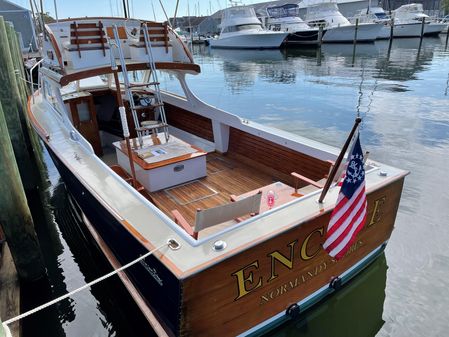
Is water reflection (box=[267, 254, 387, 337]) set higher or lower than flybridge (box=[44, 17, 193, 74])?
lower

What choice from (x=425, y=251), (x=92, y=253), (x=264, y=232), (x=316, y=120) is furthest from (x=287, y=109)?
(x=264, y=232)

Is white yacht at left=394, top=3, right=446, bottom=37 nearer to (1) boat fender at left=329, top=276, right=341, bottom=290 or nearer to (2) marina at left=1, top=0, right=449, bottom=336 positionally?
(2) marina at left=1, top=0, right=449, bottom=336

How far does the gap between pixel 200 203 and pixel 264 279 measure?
191 cm

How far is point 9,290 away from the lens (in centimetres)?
380

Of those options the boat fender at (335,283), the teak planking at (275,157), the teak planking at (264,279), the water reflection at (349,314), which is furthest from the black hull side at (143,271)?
the teak planking at (275,157)

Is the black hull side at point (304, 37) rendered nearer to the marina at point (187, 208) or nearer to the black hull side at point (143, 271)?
the marina at point (187, 208)

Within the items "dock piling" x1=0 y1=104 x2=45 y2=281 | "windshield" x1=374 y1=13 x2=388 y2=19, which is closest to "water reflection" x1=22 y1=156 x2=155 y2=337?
"dock piling" x1=0 y1=104 x2=45 y2=281

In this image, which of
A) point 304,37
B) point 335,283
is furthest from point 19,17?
point 335,283

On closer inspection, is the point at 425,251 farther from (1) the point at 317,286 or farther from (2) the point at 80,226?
(2) the point at 80,226

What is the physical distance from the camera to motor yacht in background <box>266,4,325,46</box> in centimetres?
3666

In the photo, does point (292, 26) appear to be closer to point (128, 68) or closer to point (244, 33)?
point (244, 33)

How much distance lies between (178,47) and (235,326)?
432 centimetres

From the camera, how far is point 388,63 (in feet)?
70.3

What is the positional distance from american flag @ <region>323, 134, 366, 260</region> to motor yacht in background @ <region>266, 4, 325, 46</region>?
36.6m
